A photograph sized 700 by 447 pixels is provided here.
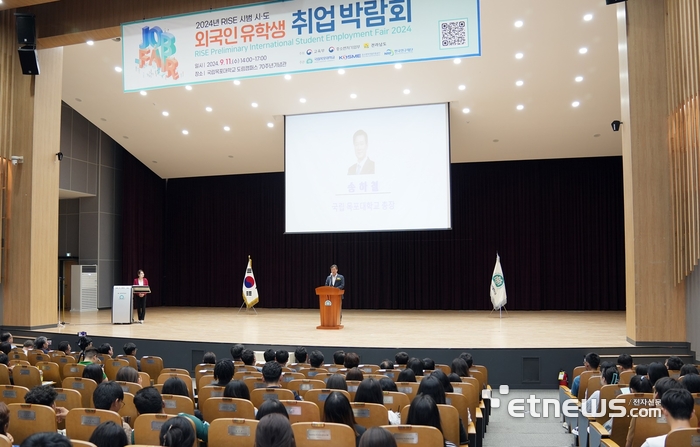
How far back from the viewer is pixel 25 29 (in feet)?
33.3

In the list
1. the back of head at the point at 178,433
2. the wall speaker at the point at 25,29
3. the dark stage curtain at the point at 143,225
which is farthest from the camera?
the dark stage curtain at the point at 143,225

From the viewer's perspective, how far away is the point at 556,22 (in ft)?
32.1

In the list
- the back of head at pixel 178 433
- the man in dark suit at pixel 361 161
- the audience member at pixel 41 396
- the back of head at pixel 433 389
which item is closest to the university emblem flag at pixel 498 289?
the man in dark suit at pixel 361 161

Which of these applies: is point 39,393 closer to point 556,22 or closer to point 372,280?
point 556,22

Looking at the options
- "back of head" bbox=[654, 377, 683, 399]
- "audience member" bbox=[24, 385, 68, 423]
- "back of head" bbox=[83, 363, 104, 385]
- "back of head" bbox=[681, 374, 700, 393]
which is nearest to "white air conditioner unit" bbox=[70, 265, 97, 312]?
"back of head" bbox=[83, 363, 104, 385]

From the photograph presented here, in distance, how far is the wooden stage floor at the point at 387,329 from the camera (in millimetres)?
8602

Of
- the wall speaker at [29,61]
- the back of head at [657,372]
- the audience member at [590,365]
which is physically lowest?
the audience member at [590,365]

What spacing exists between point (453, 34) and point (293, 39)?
79.9 inches

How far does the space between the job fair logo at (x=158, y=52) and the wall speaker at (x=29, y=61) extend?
11.8 ft

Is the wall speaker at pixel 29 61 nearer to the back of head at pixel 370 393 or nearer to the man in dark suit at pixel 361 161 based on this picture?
the man in dark suit at pixel 361 161

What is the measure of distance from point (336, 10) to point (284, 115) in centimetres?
634

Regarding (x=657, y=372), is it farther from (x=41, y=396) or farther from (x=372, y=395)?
(x=41, y=396)

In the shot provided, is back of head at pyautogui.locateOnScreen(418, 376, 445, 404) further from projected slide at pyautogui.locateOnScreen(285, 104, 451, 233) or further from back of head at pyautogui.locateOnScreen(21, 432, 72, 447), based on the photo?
projected slide at pyautogui.locateOnScreen(285, 104, 451, 233)

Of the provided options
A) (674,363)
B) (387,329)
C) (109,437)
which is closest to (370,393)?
(109,437)
